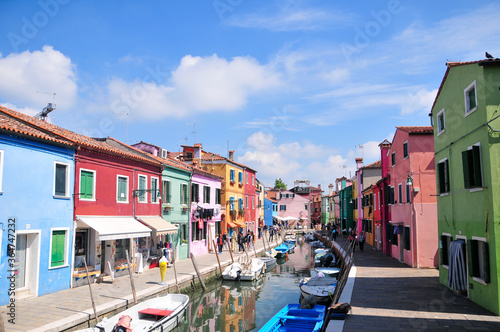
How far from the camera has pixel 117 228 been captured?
1759 cm

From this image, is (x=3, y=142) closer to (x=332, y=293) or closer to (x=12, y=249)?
(x=12, y=249)

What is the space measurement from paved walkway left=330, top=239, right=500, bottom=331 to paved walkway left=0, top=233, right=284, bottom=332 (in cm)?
790

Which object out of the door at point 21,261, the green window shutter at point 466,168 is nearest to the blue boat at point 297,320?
the green window shutter at point 466,168

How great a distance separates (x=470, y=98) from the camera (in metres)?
12.9

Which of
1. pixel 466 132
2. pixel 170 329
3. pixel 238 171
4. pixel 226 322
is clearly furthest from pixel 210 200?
pixel 466 132

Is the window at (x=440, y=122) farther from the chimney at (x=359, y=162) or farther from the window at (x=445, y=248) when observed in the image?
the chimney at (x=359, y=162)

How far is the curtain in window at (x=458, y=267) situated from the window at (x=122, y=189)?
1503 cm

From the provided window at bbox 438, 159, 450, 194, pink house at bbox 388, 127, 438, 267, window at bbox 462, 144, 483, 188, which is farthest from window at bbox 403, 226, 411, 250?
window at bbox 462, 144, 483, 188

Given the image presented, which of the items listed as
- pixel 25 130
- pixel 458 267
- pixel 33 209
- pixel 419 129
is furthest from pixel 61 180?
pixel 419 129

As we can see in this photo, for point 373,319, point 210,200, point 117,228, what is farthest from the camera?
point 210,200

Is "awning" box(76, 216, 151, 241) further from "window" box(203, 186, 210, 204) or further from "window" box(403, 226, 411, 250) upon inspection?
"window" box(403, 226, 411, 250)

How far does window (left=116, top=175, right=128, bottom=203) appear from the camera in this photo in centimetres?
1942

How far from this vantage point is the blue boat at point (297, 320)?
39.9 feet

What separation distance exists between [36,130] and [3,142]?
2.10 meters
